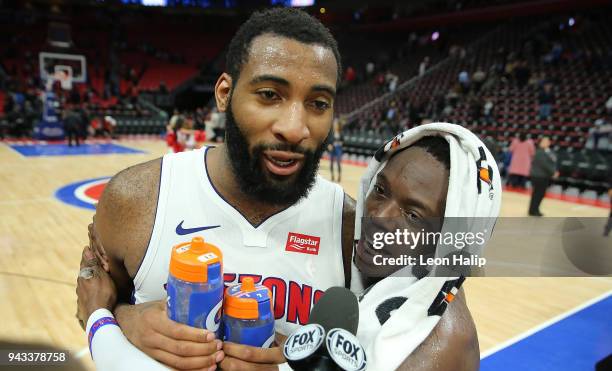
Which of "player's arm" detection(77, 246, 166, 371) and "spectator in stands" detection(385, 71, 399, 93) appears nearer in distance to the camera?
"player's arm" detection(77, 246, 166, 371)

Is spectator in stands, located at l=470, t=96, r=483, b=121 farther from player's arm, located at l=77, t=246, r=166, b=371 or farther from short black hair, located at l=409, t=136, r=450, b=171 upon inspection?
player's arm, located at l=77, t=246, r=166, b=371

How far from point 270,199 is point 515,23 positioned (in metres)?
21.2

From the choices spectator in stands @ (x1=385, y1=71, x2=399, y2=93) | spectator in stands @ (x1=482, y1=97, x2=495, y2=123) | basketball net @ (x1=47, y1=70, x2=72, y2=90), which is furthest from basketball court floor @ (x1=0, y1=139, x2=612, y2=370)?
spectator in stands @ (x1=385, y1=71, x2=399, y2=93)

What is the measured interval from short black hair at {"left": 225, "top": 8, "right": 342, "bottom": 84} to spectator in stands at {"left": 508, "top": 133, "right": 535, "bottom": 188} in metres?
8.64

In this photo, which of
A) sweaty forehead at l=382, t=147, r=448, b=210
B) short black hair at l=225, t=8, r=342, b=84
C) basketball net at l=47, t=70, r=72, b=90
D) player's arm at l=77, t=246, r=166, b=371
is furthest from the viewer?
basketball net at l=47, t=70, r=72, b=90

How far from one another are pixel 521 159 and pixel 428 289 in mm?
9372

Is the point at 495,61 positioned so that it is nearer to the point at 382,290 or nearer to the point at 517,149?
the point at 517,149

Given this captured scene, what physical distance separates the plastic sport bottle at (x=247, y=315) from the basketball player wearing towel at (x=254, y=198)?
0.22 metres

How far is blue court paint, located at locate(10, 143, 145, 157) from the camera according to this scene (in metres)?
12.5

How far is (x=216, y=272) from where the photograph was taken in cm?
91

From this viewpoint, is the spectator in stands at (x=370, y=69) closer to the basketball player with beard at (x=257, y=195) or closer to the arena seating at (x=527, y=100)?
the arena seating at (x=527, y=100)

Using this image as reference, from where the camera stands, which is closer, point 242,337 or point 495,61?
point 242,337

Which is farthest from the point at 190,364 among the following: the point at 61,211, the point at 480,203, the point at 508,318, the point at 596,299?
the point at 61,211

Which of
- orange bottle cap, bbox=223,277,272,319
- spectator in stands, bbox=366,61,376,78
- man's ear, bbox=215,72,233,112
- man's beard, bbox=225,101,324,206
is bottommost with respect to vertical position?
orange bottle cap, bbox=223,277,272,319
